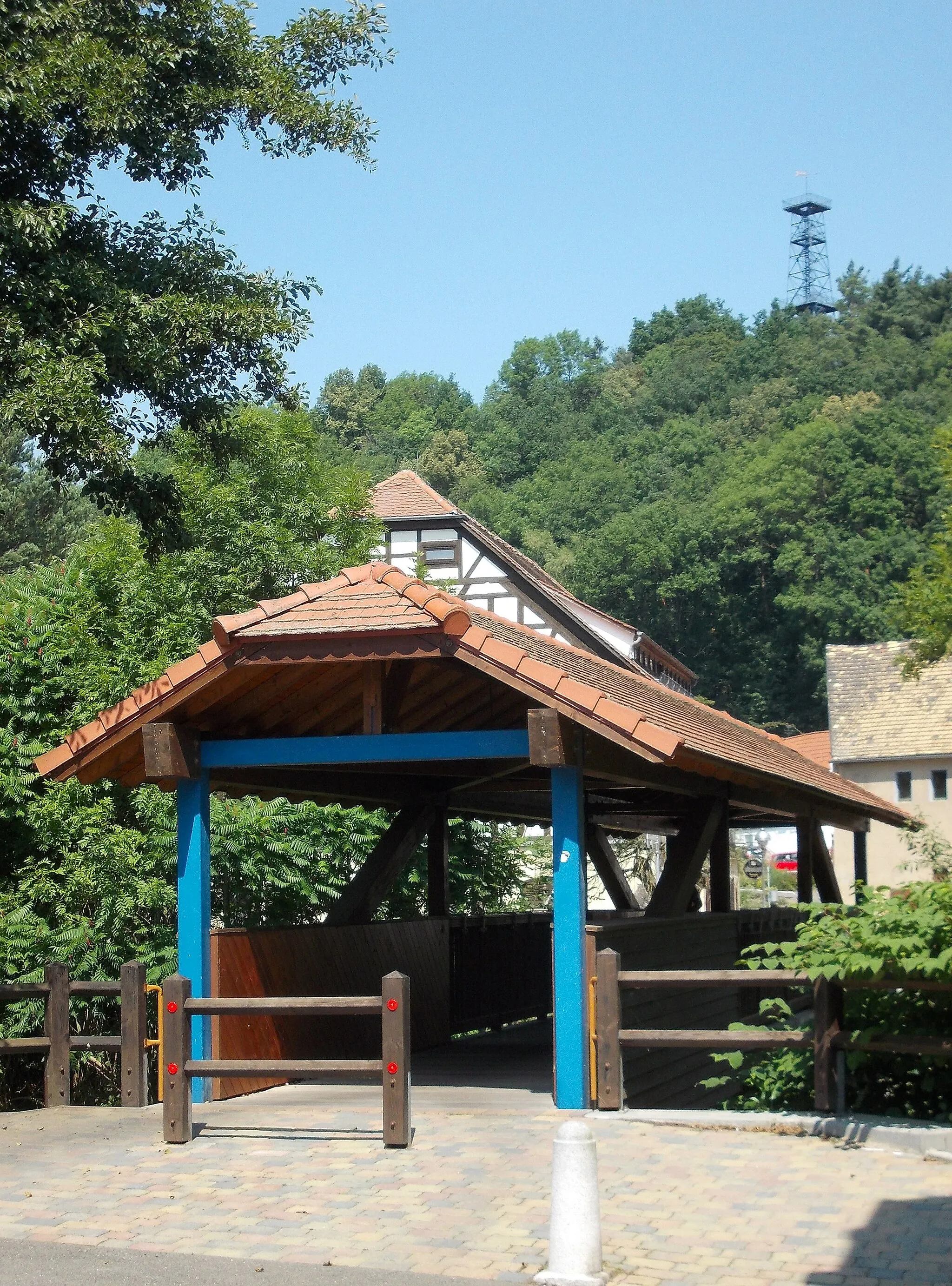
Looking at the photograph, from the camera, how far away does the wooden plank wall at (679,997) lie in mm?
11234

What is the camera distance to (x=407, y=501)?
4109 cm

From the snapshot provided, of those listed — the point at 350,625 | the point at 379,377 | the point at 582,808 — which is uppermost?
the point at 379,377

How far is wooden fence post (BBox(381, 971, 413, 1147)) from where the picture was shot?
8.91 metres

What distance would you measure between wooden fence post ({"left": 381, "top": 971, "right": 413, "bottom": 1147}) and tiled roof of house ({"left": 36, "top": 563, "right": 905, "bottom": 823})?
7.31ft

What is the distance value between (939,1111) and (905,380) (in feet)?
283

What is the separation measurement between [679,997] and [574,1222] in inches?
275

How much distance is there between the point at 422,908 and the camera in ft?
68.5

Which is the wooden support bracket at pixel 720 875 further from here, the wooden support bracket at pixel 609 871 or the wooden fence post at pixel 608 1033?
the wooden fence post at pixel 608 1033

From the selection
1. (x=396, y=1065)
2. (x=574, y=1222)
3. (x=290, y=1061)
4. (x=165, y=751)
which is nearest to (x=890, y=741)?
(x=165, y=751)

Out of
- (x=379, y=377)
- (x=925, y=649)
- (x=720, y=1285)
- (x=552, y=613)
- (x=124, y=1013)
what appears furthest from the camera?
(x=379, y=377)

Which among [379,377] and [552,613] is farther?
[379,377]

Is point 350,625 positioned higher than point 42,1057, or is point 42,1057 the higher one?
point 350,625

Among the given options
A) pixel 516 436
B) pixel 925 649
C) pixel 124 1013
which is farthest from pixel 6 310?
pixel 516 436

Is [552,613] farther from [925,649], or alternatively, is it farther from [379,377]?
[379,377]
